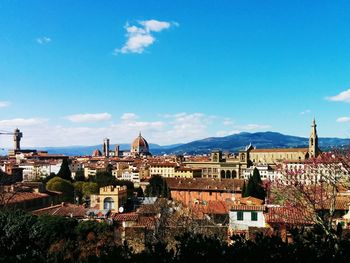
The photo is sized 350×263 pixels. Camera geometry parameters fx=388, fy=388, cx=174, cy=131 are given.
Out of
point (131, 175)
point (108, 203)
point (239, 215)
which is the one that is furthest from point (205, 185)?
point (131, 175)

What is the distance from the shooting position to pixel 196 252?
4.21 meters

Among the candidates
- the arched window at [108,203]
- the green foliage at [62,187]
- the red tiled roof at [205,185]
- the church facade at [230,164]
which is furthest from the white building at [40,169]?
the arched window at [108,203]

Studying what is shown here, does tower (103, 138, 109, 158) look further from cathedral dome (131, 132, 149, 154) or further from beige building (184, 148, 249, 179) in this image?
beige building (184, 148, 249, 179)

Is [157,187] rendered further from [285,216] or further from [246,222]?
[285,216]

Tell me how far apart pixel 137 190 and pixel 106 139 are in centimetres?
12037

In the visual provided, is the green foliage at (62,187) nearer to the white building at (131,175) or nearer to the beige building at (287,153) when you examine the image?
the white building at (131,175)

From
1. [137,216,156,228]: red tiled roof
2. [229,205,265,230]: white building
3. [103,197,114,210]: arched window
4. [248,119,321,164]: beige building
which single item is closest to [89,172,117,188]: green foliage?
[103,197,114,210]: arched window

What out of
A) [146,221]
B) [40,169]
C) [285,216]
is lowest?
[40,169]

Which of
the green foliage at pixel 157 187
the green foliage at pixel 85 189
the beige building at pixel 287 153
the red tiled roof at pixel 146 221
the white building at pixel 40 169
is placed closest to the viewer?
the red tiled roof at pixel 146 221

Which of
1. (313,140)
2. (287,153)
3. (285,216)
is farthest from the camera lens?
(287,153)

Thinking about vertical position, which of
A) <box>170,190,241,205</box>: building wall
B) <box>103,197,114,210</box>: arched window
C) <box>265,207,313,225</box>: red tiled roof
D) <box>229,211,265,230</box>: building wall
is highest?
<box>265,207,313,225</box>: red tiled roof

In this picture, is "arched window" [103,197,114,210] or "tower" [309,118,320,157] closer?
"arched window" [103,197,114,210]

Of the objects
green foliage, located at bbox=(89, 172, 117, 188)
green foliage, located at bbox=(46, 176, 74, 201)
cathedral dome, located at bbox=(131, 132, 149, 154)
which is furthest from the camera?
cathedral dome, located at bbox=(131, 132, 149, 154)

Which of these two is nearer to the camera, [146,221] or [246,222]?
[246,222]
